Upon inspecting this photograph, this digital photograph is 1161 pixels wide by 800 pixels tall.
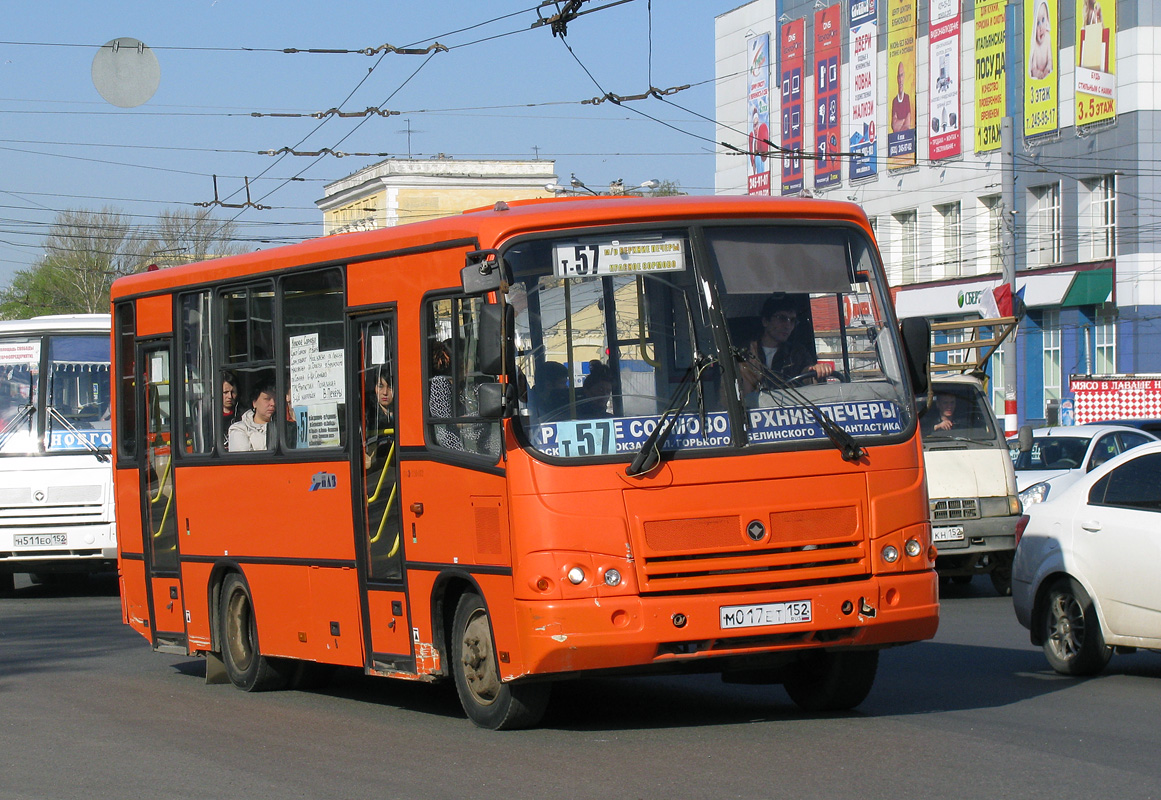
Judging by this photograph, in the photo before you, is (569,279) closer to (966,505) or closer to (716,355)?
(716,355)

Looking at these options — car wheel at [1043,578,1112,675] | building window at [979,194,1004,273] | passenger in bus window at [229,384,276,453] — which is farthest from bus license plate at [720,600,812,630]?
building window at [979,194,1004,273]

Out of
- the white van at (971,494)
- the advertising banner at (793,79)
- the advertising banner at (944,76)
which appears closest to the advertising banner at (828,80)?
the advertising banner at (793,79)

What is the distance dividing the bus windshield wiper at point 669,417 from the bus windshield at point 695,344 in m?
0.01

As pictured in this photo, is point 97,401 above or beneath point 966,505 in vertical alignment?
above

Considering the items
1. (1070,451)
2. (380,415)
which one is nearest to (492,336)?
(380,415)

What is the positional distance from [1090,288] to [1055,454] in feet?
88.8

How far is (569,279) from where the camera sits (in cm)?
842

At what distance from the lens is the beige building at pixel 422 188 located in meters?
72.6

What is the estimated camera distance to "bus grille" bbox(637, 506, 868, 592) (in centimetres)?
811

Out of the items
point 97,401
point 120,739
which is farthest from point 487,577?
point 97,401

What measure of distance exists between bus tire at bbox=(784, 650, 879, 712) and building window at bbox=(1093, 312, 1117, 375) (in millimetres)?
37977

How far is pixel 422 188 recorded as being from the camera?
76.6 m

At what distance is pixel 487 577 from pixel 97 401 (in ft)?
38.6

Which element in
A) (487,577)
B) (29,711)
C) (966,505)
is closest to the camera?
(487,577)
